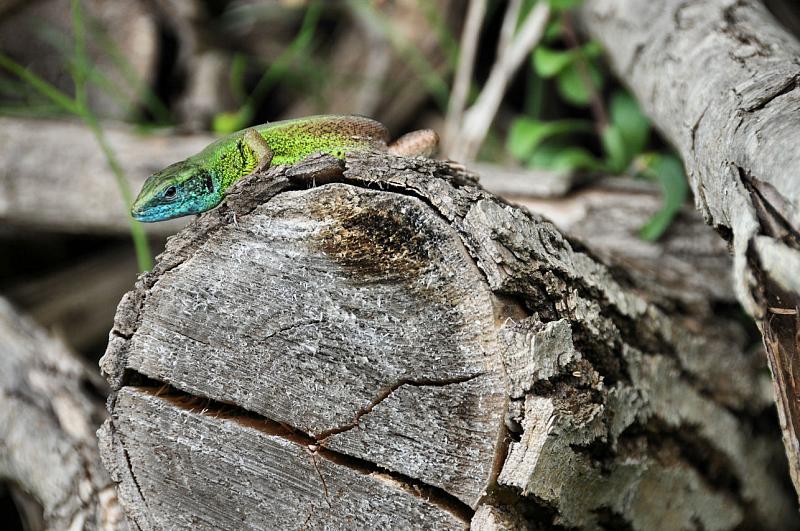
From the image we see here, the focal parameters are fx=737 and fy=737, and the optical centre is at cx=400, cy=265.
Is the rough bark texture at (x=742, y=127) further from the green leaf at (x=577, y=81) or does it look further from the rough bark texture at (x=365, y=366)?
the green leaf at (x=577, y=81)

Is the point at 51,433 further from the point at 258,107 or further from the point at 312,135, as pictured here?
the point at 258,107

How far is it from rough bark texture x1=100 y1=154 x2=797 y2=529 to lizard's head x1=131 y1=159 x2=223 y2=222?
1.58 ft

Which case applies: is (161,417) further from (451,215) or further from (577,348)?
(577,348)

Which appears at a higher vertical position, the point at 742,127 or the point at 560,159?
Result: the point at 560,159

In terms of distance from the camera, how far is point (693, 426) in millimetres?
2424

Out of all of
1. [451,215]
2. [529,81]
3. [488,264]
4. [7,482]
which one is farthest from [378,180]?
[529,81]

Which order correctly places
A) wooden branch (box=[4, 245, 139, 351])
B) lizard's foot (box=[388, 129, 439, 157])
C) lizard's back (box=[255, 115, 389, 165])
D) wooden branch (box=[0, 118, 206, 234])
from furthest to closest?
wooden branch (box=[4, 245, 139, 351]), wooden branch (box=[0, 118, 206, 234]), lizard's foot (box=[388, 129, 439, 157]), lizard's back (box=[255, 115, 389, 165])

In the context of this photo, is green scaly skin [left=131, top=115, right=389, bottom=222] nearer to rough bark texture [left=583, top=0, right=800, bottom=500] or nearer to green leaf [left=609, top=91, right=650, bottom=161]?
rough bark texture [left=583, top=0, right=800, bottom=500]

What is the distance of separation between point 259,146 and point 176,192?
0.29 meters

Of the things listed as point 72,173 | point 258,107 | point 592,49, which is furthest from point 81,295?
point 592,49

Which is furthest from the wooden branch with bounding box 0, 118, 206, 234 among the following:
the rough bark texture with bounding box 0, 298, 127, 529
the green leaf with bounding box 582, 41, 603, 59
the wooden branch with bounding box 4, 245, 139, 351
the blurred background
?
the green leaf with bounding box 582, 41, 603, 59

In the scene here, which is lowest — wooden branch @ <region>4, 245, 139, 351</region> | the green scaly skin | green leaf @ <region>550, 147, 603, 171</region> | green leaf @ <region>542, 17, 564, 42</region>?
wooden branch @ <region>4, 245, 139, 351</region>

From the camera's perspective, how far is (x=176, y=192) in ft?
7.40

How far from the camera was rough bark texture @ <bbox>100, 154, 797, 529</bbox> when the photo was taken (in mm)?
1670
